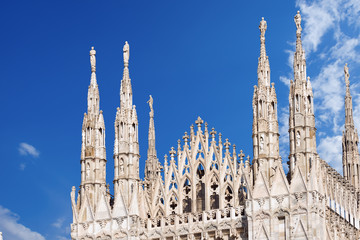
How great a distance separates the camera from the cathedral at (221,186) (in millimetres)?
41844

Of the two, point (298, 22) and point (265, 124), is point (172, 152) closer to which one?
point (265, 124)

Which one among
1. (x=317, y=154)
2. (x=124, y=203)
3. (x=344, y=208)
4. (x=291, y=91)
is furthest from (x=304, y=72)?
(x=124, y=203)

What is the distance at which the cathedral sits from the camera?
41.8 metres

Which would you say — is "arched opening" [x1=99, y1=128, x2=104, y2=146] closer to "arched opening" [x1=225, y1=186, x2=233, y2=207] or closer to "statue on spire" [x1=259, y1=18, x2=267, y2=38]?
"arched opening" [x1=225, y1=186, x2=233, y2=207]

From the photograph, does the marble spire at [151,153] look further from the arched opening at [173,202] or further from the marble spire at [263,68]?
the marble spire at [263,68]

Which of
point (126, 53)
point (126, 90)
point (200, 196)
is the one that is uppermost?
point (126, 53)

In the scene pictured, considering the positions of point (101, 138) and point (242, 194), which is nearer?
point (242, 194)

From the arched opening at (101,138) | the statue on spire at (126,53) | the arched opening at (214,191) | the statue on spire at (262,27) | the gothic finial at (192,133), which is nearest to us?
the arched opening at (214,191)

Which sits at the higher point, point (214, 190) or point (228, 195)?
point (214, 190)

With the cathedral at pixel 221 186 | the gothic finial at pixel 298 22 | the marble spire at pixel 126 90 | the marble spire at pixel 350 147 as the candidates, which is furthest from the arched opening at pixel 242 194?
the marble spire at pixel 350 147

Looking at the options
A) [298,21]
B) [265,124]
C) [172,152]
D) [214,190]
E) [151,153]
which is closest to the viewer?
[265,124]

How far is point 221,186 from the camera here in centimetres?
4478

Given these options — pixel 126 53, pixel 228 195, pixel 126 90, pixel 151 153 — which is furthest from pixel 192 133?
pixel 151 153

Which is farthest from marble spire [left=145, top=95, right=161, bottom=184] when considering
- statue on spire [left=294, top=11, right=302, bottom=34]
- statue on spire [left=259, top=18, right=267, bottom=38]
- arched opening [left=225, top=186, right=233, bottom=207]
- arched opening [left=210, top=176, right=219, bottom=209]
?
statue on spire [left=294, top=11, right=302, bottom=34]
